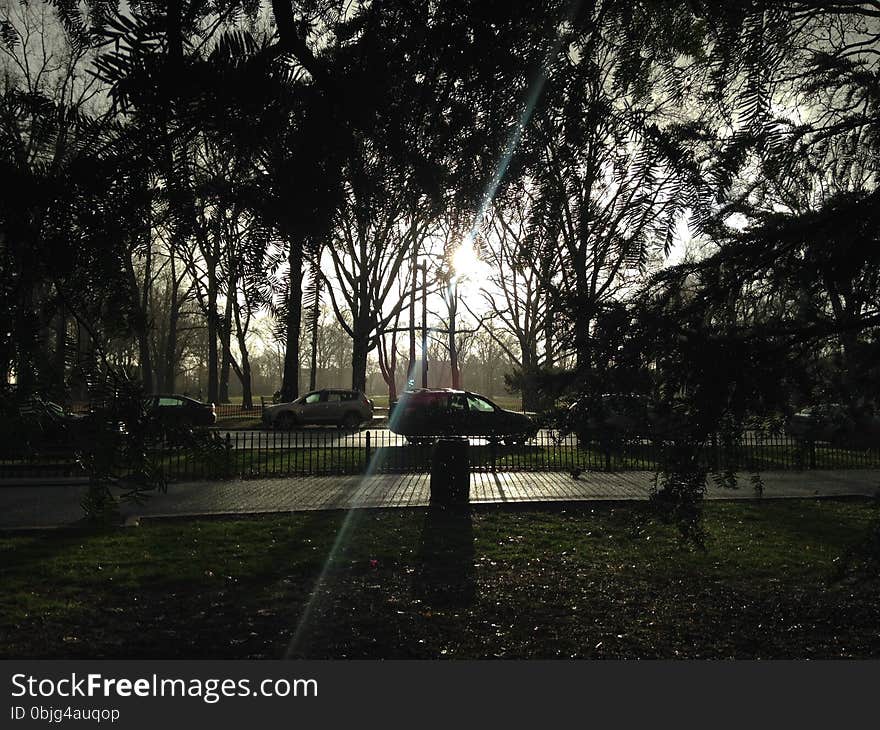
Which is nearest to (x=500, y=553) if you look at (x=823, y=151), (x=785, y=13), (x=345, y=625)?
(x=345, y=625)

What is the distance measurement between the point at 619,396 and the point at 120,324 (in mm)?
2013

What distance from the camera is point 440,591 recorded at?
232 inches

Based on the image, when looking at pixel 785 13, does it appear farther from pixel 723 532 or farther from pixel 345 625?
pixel 723 532

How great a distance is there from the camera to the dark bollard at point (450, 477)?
1015 cm

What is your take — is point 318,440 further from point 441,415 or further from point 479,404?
point 479,404

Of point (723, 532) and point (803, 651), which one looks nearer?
point (803, 651)

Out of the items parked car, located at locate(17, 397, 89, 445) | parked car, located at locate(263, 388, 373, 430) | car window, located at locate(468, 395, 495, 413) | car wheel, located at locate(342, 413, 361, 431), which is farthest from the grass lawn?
car wheel, located at locate(342, 413, 361, 431)

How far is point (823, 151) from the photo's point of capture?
364 cm

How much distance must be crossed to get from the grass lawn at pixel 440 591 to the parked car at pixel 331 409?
19542 millimetres

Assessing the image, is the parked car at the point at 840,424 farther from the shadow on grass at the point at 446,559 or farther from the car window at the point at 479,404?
the car window at the point at 479,404

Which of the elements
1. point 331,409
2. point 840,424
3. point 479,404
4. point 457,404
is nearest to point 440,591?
point 840,424

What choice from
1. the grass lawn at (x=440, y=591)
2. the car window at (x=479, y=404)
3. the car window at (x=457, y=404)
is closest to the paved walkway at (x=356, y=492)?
the grass lawn at (x=440, y=591)

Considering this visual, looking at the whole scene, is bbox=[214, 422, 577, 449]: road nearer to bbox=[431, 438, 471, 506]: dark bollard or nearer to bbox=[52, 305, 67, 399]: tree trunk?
bbox=[431, 438, 471, 506]: dark bollard

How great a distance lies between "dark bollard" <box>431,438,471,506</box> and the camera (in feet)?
33.3
